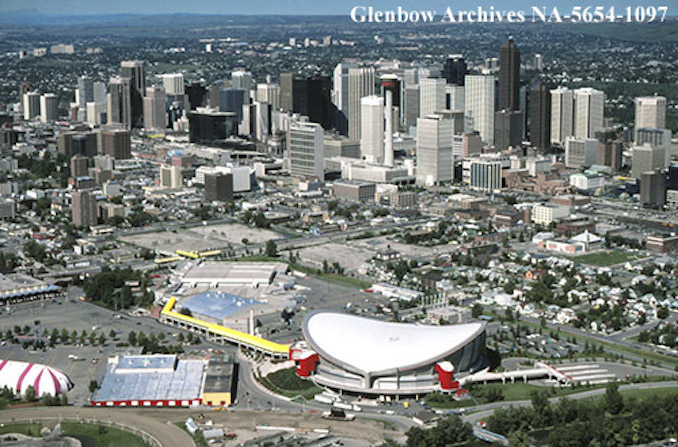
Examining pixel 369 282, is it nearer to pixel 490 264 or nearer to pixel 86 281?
pixel 490 264

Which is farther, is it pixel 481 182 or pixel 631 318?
pixel 481 182

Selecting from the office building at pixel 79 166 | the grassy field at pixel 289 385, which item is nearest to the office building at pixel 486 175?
the office building at pixel 79 166

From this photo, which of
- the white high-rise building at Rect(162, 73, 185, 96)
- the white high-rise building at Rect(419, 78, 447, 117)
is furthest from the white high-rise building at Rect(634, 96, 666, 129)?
the white high-rise building at Rect(162, 73, 185, 96)

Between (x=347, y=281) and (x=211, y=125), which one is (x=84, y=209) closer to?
(x=347, y=281)

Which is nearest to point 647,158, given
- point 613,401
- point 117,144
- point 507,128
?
point 507,128

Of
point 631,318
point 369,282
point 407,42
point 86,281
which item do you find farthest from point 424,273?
point 407,42

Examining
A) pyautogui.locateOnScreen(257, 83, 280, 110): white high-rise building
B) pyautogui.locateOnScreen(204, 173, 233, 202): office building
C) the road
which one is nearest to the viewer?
the road

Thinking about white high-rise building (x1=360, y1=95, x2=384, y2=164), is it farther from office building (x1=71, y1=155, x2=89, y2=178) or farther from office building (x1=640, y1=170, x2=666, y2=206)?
office building (x1=640, y1=170, x2=666, y2=206)
